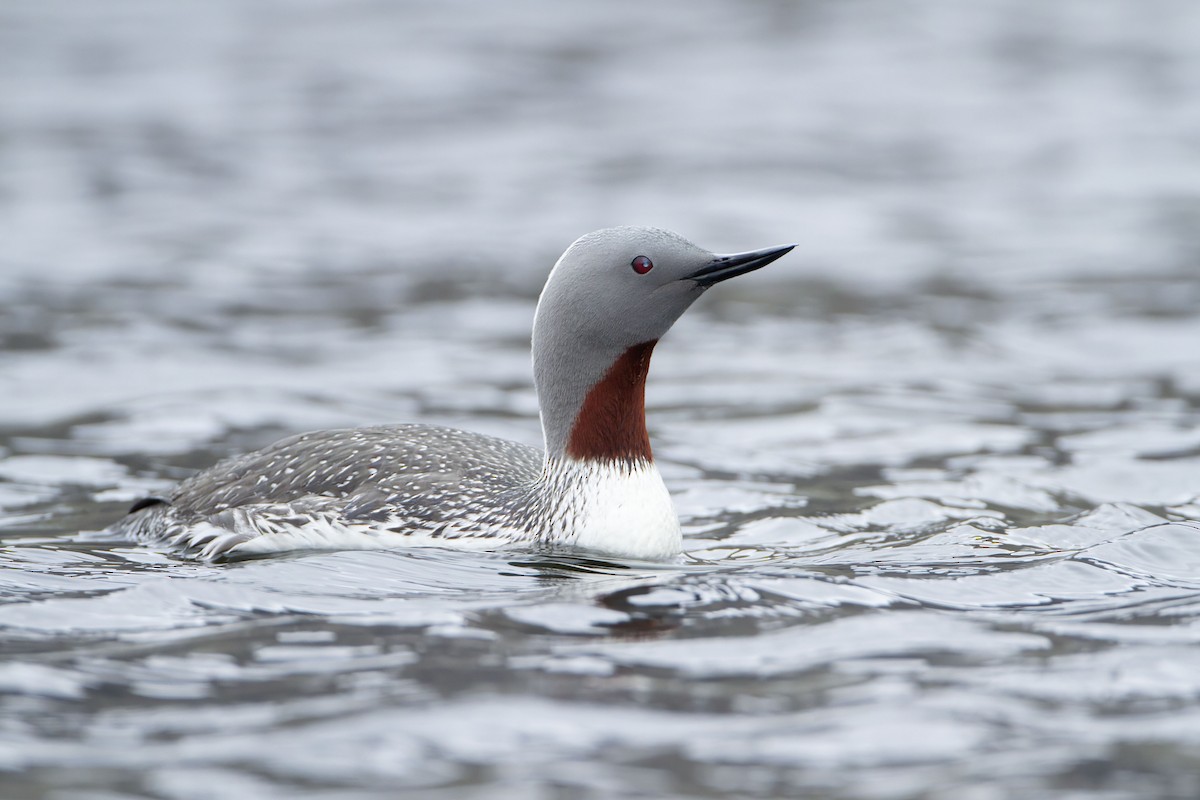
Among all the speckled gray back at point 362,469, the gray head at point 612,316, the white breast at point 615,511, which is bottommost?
the white breast at point 615,511

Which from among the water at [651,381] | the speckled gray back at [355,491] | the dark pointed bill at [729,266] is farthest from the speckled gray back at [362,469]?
the dark pointed bill at [729,266]

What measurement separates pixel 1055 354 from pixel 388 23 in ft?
46.5

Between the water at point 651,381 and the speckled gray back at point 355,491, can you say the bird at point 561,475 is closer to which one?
the speckled gray back at point 355,491

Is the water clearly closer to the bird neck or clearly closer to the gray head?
the bird neck

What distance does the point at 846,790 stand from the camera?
12.0 ft

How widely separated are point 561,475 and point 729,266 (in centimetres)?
93

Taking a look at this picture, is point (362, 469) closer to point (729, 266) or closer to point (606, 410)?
point (606, 410)

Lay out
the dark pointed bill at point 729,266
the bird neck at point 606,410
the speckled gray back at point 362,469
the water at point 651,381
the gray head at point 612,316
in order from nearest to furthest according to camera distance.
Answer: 1. the water at point 651,381
2. the dark pointed bill at point 729,266
3. the gray head at point 612,316
4. the bird neck at point 606,410
5. the speckled gray back at point 362,469

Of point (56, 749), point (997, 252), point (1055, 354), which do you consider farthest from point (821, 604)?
point (997, 252)

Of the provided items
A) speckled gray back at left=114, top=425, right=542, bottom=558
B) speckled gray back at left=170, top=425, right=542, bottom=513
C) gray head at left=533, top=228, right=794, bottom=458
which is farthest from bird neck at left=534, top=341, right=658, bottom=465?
speckled gray back at left=170, top=425, right=542, bottom=513

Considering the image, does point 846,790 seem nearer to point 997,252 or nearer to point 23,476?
point 23,476

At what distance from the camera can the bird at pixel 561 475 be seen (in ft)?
18.5

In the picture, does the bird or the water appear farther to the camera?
the bird

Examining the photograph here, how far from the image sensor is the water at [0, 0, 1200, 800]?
13.1 ft
